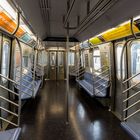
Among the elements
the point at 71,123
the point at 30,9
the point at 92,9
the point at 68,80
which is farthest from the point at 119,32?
the point at 71,123

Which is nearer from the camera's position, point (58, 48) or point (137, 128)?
point (137, 128)

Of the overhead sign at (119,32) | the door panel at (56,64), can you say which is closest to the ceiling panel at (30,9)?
the overhead sign at (119,32)

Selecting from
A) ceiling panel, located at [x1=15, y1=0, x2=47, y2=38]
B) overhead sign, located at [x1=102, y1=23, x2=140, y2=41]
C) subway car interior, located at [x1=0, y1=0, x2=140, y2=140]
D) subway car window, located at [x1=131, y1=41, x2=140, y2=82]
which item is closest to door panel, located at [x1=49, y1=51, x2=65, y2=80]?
subway car interior, located at [x1=0, y1=0, x2=140, y2=140]

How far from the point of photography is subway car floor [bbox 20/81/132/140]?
10.9 ft

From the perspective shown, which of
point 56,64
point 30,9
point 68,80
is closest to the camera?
point 30,9

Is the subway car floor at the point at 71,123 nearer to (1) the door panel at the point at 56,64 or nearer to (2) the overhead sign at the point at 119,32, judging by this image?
(2) the overhead sign at the point at 119,32

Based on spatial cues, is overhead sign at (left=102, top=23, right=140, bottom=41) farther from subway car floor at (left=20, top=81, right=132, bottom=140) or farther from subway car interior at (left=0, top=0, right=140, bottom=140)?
subway car floor at (left=20, top=81, right=132, bottom=140)

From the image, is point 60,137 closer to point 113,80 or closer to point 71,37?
point 113,80

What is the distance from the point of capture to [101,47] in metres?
5.82

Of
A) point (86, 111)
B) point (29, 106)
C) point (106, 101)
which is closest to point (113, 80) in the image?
point (106, 101)

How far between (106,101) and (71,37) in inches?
143

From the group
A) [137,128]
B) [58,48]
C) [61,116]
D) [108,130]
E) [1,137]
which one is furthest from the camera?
[58,48]

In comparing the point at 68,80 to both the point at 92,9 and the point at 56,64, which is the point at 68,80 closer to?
the point at 92,9

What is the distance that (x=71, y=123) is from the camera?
13.0 feet
